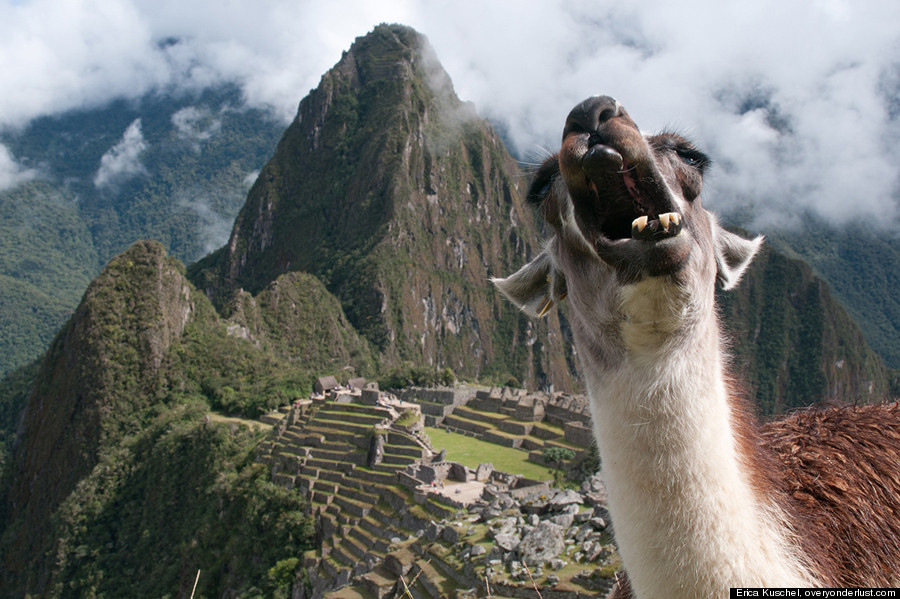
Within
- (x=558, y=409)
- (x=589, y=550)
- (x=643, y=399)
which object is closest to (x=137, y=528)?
(x=558, y=409)

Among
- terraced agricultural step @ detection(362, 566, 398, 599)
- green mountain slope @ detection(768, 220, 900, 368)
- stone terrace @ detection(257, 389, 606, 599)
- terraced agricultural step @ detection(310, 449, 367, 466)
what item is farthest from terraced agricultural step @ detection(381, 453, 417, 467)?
green mountain slope @ detection(768, 220, 900, 368)

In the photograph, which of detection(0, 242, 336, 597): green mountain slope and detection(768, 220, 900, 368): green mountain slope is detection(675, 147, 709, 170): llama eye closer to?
detection(0, 242, 336, 597): green mountain slope

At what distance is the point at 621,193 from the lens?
3.82 feet

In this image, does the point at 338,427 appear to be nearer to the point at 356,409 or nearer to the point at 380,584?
the point at 356,409

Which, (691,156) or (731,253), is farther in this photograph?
(731,253)

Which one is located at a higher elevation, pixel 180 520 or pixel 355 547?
pixel 355 547

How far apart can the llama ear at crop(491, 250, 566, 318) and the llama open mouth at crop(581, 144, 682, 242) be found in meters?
0.42

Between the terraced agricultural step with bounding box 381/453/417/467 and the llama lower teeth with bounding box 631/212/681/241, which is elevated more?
the terraced agricultural step with bounding box 381/453/417/467

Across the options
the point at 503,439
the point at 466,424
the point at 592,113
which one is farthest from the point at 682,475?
the point at 466,424

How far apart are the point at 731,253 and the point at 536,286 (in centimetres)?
51

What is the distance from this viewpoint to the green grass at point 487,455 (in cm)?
1816

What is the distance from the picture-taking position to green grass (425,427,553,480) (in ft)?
59.6

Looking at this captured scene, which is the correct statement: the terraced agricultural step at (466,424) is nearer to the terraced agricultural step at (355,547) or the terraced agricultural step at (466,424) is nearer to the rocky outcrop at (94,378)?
the terraced agricultural step at (355,547)

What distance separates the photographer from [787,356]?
8925 cm
